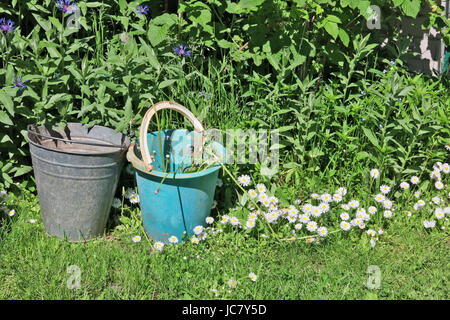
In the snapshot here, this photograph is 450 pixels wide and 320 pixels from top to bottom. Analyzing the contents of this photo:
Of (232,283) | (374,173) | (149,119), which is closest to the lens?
(232,283)

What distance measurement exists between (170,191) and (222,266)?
48 cm

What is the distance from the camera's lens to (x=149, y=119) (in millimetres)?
2779

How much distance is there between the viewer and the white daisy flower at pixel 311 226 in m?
2.82

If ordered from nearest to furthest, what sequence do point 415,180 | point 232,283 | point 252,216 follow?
point 232,283 < point 252,216 < point 415,180

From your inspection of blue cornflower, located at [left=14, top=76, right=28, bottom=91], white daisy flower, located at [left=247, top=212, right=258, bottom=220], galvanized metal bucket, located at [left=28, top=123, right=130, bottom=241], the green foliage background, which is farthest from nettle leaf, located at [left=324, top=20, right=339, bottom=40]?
blue cornflower, located at [left=14, top=76, right=28, bottom=91]

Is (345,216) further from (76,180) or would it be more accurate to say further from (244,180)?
(76,180)

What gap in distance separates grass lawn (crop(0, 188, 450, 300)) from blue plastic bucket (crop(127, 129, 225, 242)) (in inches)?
4.1

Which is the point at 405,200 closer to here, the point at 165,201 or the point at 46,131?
the point at 165,201

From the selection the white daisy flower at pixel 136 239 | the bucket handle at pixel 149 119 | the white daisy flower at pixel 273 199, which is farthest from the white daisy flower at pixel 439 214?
the white daisy flower at pixel 136 239

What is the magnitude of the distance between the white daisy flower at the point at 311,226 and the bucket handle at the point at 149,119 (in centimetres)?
81

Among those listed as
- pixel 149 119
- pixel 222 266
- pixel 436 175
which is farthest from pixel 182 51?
pixel 436 175

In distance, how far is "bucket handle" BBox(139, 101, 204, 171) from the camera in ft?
8.73

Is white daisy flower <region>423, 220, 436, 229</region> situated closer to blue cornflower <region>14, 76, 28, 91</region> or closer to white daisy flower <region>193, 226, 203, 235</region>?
white daisy flower <region>193, 226, 203, 235</region>

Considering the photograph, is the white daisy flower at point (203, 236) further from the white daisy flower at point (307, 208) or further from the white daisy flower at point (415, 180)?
the white daisy flower at point (415, 180)
